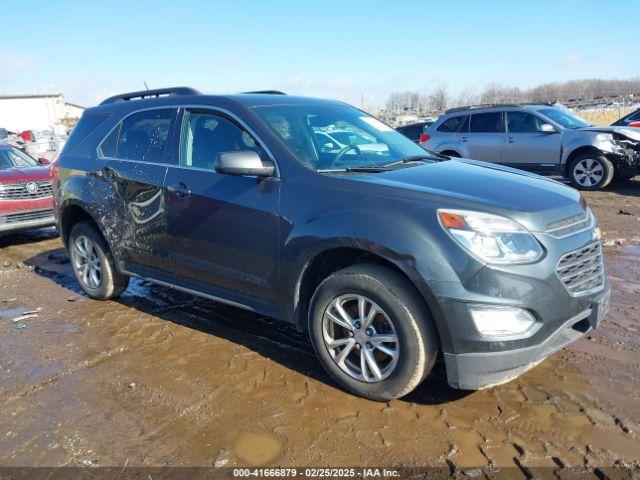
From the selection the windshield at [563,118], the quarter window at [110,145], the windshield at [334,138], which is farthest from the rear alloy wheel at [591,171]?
the quarter window at [110,145]

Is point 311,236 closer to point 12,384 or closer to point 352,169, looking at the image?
point 352,169

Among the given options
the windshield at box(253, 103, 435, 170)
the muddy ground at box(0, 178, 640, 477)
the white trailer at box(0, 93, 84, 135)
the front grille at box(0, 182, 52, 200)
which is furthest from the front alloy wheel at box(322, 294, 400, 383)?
the white trailer at box(0, 93, 84, 135)

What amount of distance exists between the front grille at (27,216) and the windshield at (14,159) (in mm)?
1335

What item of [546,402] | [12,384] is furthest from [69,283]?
[546,402]

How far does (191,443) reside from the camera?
115 inches

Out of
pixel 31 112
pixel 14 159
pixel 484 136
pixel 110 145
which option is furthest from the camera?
pixel 31 112

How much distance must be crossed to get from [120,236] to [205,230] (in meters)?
1.24

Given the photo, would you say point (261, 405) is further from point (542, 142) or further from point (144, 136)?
point (542, 142)

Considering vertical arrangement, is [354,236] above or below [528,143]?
above

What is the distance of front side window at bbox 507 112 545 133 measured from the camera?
10.8 meters

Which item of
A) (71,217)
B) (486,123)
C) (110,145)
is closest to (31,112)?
(486,123)

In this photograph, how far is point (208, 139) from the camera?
160 inches

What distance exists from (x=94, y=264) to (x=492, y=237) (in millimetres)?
4022

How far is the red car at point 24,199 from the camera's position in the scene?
800 centimetres
